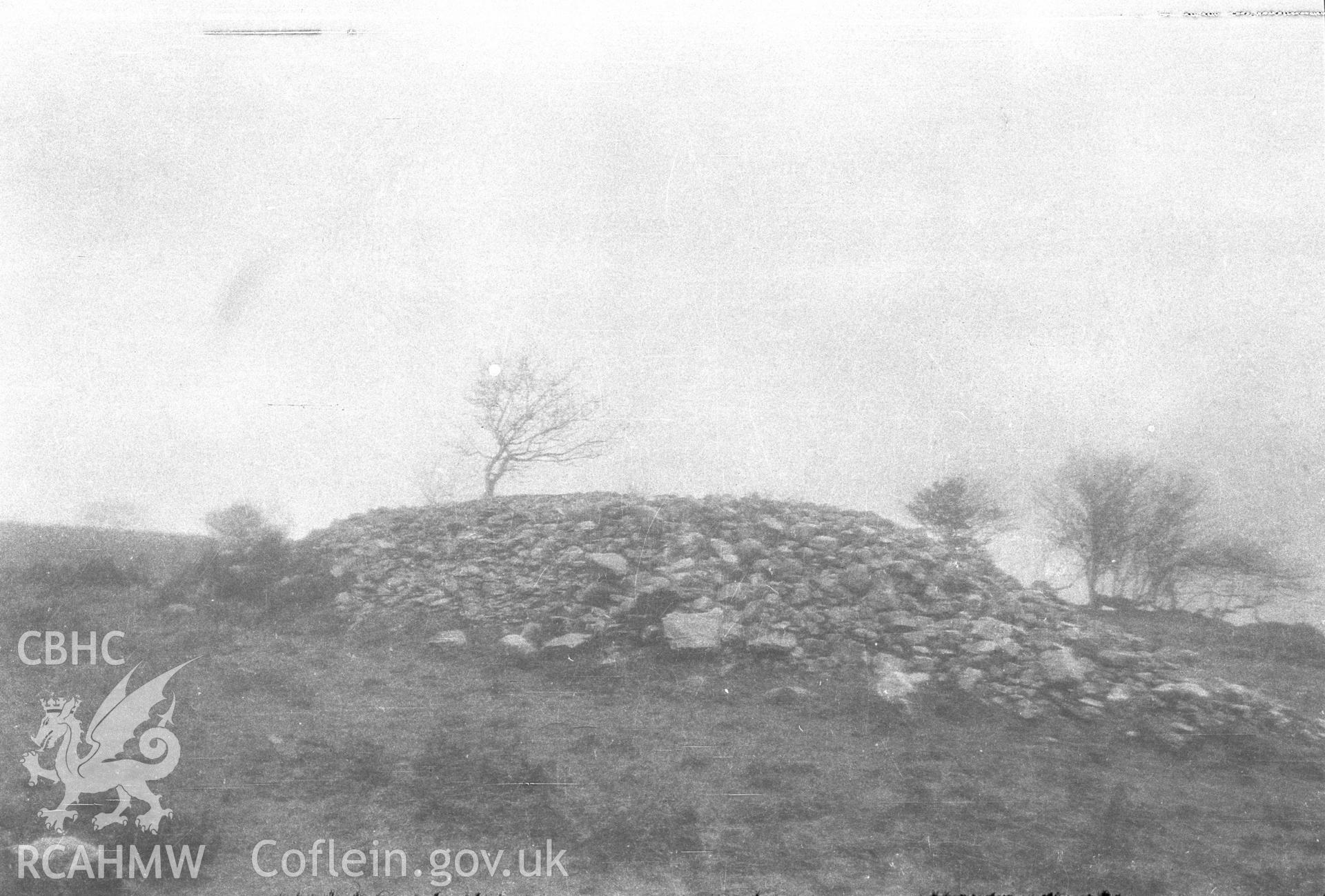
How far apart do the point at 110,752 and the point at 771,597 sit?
3210 mm

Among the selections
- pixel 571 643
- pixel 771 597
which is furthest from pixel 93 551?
pixel 771 597

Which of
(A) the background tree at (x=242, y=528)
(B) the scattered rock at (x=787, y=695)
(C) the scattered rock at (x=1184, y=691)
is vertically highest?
(A) the background tree at (x=242, y=528)

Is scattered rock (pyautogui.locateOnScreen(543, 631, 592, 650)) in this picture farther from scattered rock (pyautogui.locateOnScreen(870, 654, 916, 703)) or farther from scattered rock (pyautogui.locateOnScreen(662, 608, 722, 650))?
scattered rock (pyautogui.locateOnScreen(870, 654, 916, 703))

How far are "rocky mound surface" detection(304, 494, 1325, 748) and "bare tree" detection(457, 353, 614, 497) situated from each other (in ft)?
0.70

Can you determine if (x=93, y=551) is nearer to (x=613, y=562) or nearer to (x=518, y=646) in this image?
(x=518, y=646)

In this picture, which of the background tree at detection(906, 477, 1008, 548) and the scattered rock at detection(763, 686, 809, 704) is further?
the background tree at detection(906, 477, 1008, 548)

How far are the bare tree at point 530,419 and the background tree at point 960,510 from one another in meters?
1.55

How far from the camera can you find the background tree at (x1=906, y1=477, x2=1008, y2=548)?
4.24 metres

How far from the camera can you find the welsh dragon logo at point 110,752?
4.13 meters

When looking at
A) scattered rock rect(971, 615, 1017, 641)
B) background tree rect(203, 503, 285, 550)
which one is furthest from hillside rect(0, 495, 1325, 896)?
background tree rect(203, 503, 285, 550)

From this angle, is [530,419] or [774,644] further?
[530,419]

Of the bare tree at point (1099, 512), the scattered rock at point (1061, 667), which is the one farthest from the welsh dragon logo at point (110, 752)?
the bare tree at point (1099, 512)

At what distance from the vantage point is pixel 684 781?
3.96m

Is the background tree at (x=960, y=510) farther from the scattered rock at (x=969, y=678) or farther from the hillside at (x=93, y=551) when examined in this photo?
the hillside at (x=93, y=551)
